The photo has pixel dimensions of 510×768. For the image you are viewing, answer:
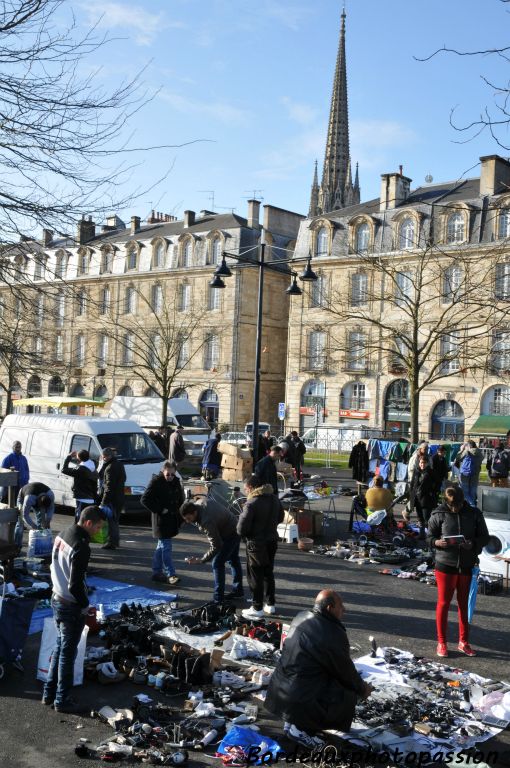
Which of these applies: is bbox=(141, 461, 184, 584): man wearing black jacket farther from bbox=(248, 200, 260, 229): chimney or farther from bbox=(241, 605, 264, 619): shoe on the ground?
bbox=(248, 200, 260, 229): chimney

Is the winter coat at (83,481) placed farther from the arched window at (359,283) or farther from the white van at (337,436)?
the arched window at (359,283)

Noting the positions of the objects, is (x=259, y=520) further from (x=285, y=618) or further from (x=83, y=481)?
(x=83, y=481)

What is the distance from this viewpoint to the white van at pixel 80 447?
16.2 metres

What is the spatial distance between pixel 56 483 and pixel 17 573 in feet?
19.0

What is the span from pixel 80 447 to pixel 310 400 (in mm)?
31182

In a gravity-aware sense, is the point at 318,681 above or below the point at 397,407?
below

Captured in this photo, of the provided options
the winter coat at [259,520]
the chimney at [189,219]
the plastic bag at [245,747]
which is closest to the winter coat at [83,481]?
the winter coat at [259,520]

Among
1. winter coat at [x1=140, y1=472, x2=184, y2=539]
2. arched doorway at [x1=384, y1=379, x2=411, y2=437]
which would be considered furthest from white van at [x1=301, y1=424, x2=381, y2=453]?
winter coat at [x1=140, y1=472, x2=184, y2=539]

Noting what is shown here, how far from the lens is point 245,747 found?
582cm

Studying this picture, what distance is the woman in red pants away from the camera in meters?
8.18

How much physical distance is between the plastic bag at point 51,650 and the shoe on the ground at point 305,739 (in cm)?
213

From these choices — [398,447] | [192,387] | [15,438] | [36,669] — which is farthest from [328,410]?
[36,669]

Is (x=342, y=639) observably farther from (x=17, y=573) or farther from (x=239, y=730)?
(x=17, y=573)

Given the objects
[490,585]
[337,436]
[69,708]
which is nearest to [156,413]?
[337,436]
